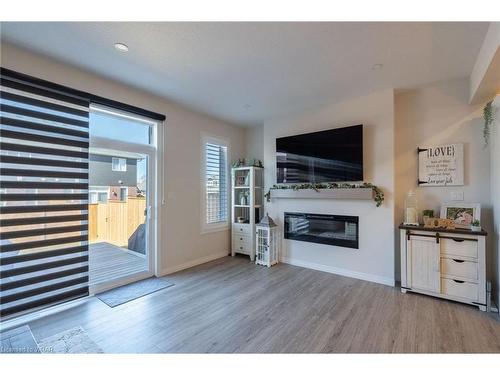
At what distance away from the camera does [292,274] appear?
3496mm

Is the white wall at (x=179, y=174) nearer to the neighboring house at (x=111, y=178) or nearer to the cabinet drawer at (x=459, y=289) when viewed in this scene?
the neighboring house at (x=111, y=178)

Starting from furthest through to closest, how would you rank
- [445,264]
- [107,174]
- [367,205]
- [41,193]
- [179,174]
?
[179,174], [367,205], [107,174], [445,264], [41,193]

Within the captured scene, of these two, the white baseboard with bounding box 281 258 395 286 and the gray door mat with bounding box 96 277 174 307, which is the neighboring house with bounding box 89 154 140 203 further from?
the white baseboard with bounding box 281 258 395 286

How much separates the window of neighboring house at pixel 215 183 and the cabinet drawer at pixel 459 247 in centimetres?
335

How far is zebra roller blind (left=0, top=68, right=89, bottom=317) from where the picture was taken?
2166 millimetres

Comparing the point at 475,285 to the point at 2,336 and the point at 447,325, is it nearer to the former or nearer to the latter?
the point at 447,325

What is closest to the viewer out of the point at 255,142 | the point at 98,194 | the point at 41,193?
the point at 41,193

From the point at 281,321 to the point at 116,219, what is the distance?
247 centimetres

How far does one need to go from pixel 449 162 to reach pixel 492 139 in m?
0.44

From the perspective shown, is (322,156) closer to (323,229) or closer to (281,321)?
(323,229)

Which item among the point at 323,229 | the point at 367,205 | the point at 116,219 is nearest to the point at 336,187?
the point at 367,205

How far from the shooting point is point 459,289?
253cm

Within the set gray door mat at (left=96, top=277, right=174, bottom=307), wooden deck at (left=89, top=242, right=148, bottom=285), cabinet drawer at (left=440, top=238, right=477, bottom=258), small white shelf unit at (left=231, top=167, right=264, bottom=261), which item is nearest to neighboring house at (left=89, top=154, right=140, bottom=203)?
wooden deck at (left=89, top=242, right=148, bottom=285)
